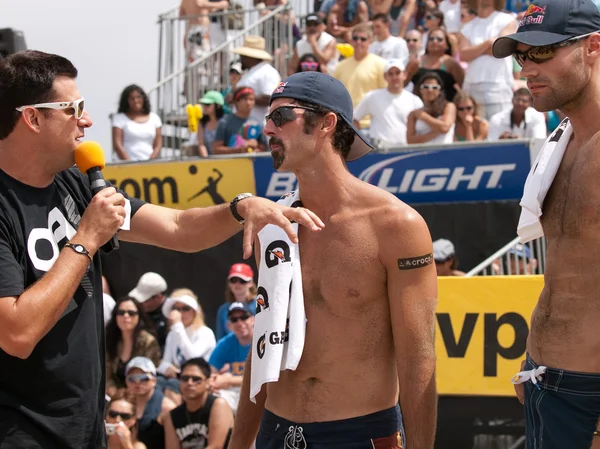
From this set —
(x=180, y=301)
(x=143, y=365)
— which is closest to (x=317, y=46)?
(x=180, y=301)

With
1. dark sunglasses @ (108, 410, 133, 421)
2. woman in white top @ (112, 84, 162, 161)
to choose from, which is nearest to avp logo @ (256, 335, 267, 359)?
dark sunglasses @ (108, 410, 133, 421)

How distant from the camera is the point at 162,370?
948cm

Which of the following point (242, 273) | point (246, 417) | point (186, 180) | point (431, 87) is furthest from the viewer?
point (186, 180)

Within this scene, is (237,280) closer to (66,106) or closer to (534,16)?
(66,106)

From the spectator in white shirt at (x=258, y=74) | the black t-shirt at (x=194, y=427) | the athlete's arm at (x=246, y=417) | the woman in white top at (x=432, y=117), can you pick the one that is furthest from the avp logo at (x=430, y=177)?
the athlete's arm at (x=246, y=417)

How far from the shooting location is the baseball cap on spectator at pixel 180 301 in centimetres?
1004

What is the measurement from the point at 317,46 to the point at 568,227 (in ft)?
35.8

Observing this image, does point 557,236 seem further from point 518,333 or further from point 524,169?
point 524,169

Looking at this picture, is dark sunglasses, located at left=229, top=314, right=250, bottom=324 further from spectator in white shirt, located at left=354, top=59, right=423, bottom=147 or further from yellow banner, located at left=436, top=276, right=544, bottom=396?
spectator in white shirt, located at left=354, top=59, right=423, bottom=147

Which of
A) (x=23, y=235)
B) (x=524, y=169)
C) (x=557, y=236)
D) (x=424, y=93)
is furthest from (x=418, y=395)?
(x=424, y=93)

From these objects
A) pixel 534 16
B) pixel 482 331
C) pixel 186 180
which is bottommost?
pixel 482 331

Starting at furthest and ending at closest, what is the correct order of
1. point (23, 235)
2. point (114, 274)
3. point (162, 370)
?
point (114, 274) → point (162, 370) → point (23, 235)

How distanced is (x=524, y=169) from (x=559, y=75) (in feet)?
22.0

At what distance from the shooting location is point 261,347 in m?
3.89
